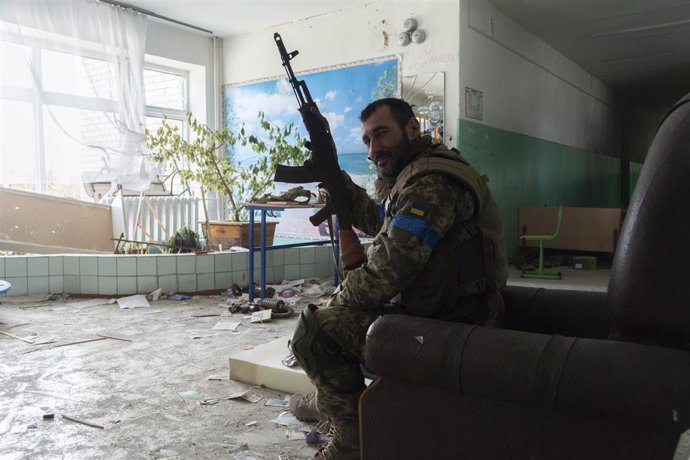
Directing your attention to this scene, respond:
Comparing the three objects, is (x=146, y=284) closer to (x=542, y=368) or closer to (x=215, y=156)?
(x=215, y=156)

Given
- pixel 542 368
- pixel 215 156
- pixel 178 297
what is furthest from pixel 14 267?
pixel 542 368

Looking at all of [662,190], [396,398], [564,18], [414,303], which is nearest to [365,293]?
[414,303]

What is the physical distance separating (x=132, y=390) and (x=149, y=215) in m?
3.65

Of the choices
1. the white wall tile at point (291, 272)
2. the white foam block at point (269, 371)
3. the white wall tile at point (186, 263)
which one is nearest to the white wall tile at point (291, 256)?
the white wall tile at point (291, 272)

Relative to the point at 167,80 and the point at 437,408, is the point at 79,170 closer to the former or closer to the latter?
the point at 167,80

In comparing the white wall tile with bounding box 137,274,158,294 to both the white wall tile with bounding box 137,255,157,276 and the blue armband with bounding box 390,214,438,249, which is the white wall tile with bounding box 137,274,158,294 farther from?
the blue armband with bounding box 390,214,438,249

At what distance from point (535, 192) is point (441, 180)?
590 cm

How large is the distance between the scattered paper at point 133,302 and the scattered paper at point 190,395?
1.76 m

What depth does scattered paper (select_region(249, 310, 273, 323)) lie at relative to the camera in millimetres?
3354

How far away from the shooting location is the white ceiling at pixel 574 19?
549cm

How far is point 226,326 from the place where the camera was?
322 centimetres

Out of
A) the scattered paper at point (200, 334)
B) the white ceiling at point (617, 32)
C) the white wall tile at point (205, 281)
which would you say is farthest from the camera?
the white ceiling at point (617, 32)

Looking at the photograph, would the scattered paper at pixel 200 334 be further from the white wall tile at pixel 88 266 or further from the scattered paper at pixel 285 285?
the white wall tile at pixel 88 266

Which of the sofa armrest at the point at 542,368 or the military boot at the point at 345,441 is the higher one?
the sofa armrest at the point at 542,368
